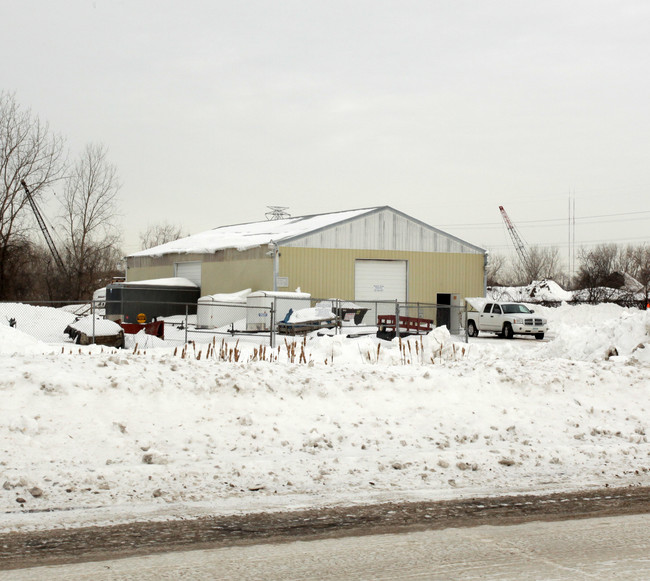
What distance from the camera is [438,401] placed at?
10.5 meters

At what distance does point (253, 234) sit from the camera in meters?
43.2

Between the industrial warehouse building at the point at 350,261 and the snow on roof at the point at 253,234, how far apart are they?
0.12m

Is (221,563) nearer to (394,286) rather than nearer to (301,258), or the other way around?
(301,258)

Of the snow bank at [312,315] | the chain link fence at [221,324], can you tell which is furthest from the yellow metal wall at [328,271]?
the snow bank at [312,315]

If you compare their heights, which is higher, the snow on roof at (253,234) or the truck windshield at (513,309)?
the snow on roof at (253,234)

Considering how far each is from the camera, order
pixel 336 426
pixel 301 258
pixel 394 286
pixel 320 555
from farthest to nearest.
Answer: pixel 394 286
pixel 301 258
pixel 336 426
pixel 320 555

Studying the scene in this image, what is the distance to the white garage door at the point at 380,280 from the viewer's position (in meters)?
38.5

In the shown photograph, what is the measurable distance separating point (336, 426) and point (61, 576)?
4.85 meters

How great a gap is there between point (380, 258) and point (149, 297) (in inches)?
469

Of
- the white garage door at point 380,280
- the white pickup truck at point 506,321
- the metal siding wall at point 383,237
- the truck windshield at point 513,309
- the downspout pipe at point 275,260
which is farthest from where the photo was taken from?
the white garage door at point 380,280

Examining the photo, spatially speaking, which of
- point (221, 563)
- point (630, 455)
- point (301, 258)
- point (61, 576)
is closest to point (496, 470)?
point (630, 455)

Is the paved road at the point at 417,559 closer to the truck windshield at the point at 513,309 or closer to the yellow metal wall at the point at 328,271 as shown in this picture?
the yellow metal wall at the point at 328,271

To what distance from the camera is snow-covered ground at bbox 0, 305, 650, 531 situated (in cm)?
708

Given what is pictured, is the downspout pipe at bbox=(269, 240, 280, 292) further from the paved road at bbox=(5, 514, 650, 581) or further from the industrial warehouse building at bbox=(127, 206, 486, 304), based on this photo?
the paved road at bbox=(5, 514, 650, 581)
